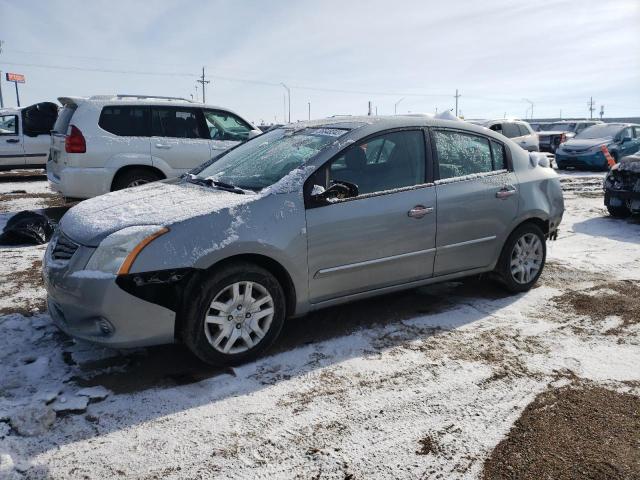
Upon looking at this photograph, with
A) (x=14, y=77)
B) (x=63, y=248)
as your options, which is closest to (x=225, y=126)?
(x=63, y=248)

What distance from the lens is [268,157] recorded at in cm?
423

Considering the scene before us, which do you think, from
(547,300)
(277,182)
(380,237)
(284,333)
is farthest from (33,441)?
(547,300)

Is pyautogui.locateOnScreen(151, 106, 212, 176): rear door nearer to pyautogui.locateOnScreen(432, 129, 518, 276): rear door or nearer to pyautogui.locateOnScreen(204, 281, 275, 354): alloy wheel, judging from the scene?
pyautogui.locateOnScreen(432, 129, 518, 276): rear door

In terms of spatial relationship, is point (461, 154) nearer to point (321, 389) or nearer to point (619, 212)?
point (321, 389)

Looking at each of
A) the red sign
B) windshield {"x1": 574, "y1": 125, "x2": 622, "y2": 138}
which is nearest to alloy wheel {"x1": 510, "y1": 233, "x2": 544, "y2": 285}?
windshield {"x1": 574, "y1": 125, "x2": 622, "y2": 138}

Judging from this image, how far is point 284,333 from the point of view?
161 inches

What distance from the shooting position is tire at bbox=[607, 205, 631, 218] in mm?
8898

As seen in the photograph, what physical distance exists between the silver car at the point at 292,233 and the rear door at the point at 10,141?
11.6 metres

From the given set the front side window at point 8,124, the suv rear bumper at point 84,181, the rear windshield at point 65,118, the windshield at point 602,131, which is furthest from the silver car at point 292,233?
the windshield at point 602,131

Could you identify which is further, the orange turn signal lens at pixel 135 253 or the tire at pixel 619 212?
the tire at pixel 619 212

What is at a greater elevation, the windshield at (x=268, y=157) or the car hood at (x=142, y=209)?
the windshield at (x=268, y=157)

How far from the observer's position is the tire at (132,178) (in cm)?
789

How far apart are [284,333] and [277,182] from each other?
1163mm

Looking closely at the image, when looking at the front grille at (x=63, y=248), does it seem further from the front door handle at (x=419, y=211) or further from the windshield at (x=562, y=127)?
the windshield at (x=562, y=127)
